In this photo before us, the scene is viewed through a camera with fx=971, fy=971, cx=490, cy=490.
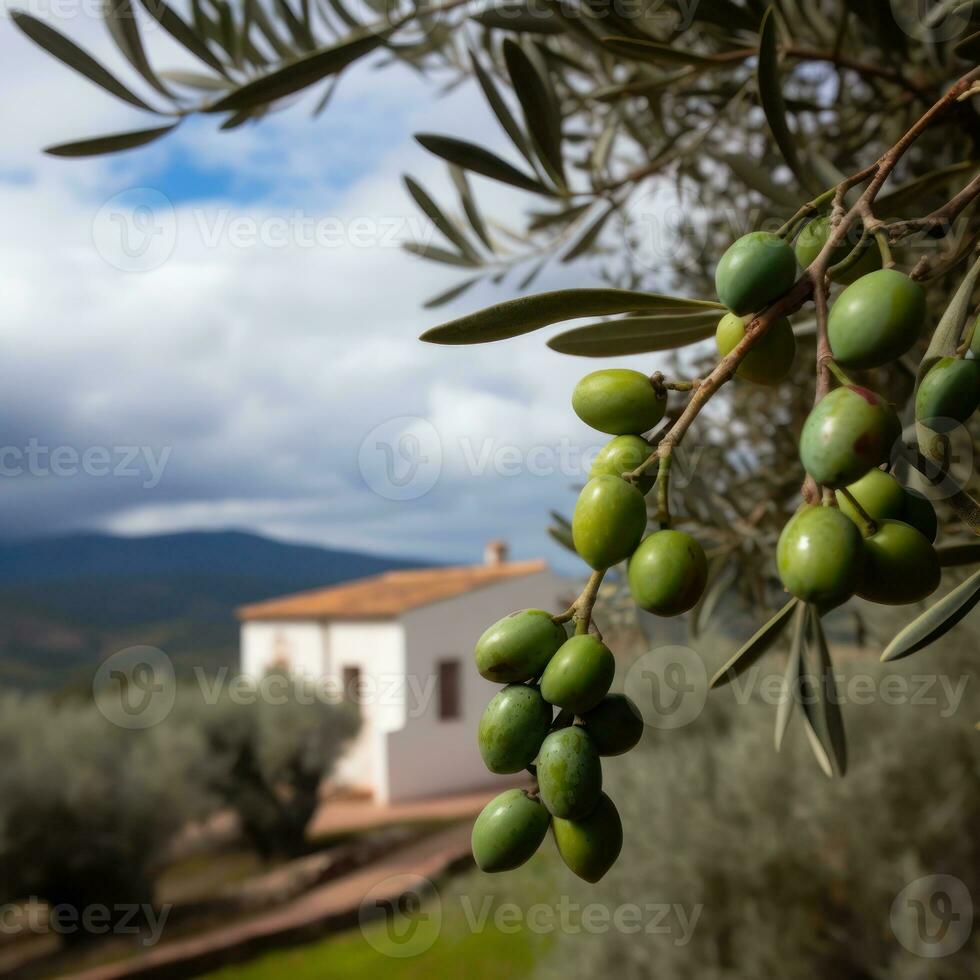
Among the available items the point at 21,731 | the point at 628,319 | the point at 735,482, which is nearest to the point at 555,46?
the point at 735,482

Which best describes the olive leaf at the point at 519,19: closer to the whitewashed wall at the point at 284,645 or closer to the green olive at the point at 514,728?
the green olive at the point at 514,728

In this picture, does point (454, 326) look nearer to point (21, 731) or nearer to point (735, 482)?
point (735, 482)

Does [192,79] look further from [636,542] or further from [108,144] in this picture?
[636,542]

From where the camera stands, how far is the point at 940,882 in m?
3.16

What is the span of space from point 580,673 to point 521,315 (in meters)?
0.13

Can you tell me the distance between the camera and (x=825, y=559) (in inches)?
11.9

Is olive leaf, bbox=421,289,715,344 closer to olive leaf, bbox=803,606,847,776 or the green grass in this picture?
olive leaf, bbox=803,606,847,776

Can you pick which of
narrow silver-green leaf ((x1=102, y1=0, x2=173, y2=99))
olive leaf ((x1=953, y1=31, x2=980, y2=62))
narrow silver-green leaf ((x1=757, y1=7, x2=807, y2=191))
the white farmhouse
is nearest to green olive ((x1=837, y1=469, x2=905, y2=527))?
narrow silver-green leaf ((x1=757, y1=7, x2=807, y2=191))

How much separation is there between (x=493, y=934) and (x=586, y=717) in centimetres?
794

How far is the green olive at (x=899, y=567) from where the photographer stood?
1.09 ft

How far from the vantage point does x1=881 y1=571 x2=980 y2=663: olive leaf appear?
383 millimetres

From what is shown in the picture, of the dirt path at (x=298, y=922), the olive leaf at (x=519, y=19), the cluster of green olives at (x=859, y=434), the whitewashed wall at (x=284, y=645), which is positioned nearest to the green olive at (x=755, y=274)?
the cluster of green olives at (x=859, y=434)

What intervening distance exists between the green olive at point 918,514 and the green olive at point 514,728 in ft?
0.50

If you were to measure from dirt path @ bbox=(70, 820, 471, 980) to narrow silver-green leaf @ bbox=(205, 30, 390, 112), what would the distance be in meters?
7.61
